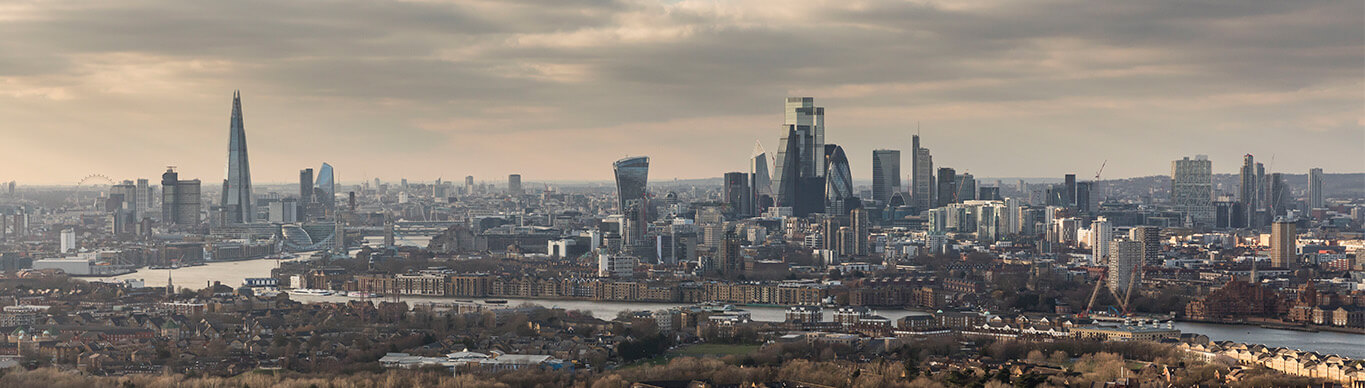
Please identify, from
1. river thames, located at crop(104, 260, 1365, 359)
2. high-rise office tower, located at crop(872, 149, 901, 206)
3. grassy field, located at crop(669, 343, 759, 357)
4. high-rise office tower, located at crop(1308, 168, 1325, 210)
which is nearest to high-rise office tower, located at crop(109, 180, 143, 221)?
river thames, located at crop(104, 260, 1365, 359)

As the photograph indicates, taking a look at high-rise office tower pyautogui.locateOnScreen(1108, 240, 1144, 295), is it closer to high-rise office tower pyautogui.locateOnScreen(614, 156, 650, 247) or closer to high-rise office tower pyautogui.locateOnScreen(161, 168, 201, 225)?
high-rise office tower pyautogui.locateOnScreen(614, 156, 650, 247)

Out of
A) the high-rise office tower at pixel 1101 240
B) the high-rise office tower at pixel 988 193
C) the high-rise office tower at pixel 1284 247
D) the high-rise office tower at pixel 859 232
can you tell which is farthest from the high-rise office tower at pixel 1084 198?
the high-rise office tower at pixel 1284 247

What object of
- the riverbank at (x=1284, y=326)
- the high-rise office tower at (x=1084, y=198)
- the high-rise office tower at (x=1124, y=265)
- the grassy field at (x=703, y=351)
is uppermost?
the high-rise office tower at (x=1084, y=198)

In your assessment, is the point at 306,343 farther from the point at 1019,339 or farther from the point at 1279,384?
the point at 1279,384

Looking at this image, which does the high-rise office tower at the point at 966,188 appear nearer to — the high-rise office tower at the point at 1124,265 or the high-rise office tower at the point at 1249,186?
the high-rise office tower at the point at 1249,186

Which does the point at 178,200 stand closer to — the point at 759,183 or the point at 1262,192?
the point at 759,183

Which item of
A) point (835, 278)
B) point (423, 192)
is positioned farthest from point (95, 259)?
point (423, 192)
